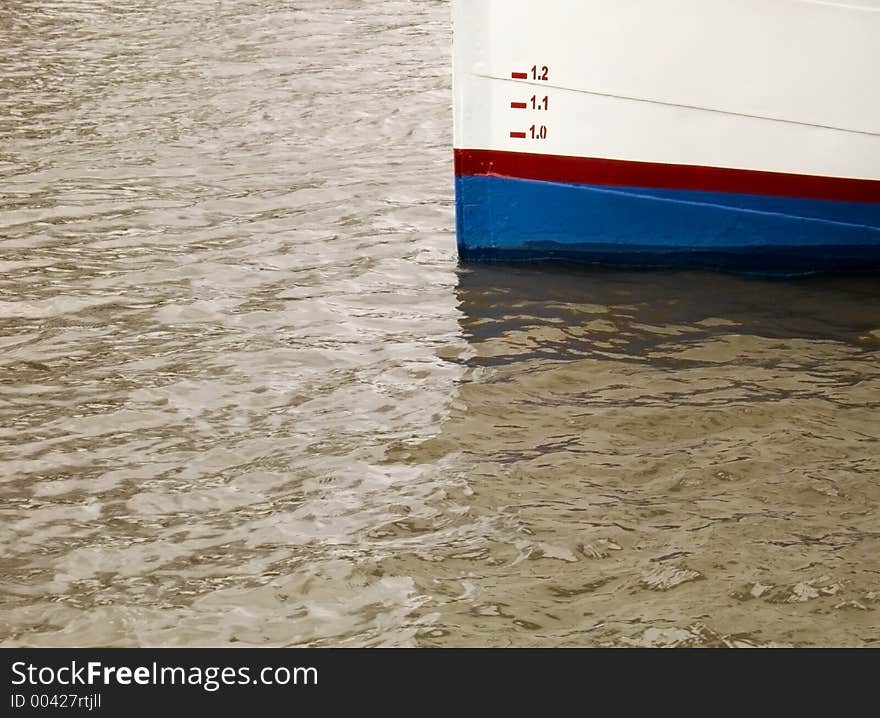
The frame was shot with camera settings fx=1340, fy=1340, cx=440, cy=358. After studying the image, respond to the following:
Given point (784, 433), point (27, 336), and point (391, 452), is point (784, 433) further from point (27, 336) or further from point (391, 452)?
point (27, 336)

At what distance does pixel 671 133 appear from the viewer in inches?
224

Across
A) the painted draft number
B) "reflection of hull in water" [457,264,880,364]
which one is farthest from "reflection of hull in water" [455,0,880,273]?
"reflection of hull in water" [457,264,880,364]

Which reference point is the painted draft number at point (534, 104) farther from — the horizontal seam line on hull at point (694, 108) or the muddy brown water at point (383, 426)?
the muddy brown water at point (383, 426)

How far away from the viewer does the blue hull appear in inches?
230

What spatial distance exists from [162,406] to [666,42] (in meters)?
2.53

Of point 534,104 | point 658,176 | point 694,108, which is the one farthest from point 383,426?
point 694,108

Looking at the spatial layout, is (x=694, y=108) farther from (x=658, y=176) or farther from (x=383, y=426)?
(x=383, y=426)

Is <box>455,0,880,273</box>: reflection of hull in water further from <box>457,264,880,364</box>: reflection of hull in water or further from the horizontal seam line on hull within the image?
<box>457,264,880,364</box>: reflection of hull in water

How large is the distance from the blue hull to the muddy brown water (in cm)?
14

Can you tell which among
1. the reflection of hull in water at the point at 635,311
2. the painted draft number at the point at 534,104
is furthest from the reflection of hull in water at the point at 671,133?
the reflection of hull in water at the point at 635,311

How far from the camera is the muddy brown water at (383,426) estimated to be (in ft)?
11.8

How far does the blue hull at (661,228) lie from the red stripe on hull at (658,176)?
0.03 meters
